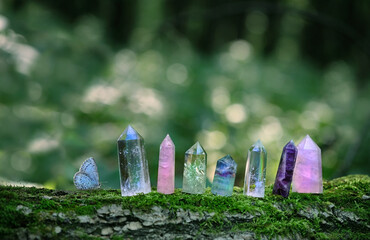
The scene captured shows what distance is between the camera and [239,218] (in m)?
2.00

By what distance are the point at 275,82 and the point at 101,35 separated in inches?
204

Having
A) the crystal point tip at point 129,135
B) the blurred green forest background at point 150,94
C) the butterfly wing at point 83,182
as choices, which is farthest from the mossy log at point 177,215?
the blurred green forest background at point 150,94

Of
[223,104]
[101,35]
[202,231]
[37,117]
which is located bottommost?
[202,231]

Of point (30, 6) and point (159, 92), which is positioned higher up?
point (30, 6)

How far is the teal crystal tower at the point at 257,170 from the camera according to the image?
7.18 ft

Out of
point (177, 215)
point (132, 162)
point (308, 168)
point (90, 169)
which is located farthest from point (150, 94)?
point (177, 215)

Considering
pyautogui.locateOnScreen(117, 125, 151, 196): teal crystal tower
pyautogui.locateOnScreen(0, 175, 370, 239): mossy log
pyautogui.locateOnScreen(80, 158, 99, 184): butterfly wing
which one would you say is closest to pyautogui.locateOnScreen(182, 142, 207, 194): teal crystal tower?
pyautogui.locateOnScreen(0, 175, 370, 239): mossy log

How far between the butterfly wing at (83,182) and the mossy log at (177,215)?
72 millimetres

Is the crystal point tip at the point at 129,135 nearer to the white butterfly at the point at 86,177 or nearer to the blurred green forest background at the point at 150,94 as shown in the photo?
the white butterfly at the point at 86,177

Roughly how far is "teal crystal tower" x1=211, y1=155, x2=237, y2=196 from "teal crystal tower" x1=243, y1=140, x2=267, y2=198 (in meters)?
0.15

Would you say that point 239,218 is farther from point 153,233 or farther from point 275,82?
point 275,82

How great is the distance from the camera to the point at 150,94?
5.85m

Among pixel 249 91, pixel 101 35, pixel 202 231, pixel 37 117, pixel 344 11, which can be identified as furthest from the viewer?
pixel 344 11

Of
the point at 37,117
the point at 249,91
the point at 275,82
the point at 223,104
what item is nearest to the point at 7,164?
the point at 37,117
